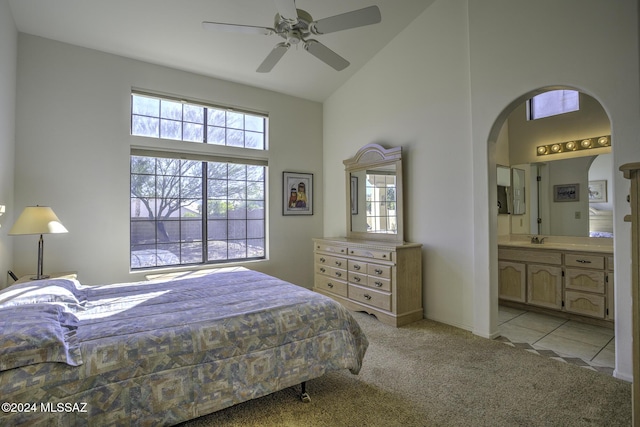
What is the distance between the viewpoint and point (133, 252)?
3.81 metres

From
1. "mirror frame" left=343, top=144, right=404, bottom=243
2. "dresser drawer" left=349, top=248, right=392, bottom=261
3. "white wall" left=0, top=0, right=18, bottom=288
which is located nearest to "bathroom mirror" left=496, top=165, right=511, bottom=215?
"mirror frame" left=343, top=144, right=404, bottom=243

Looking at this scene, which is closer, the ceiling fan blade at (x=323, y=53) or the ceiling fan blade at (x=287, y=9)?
the ceiling fan blade at (x=287, y=9)

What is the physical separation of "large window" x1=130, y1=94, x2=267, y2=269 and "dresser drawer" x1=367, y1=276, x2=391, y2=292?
1836mm

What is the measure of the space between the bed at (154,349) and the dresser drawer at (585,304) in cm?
271

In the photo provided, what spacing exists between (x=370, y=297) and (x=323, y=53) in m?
2.59

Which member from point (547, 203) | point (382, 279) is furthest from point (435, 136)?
point (547, 203)

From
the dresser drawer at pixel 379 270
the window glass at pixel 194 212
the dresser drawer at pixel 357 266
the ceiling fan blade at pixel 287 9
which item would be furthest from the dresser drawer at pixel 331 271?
the ceiling fan blade at pixel 287 9

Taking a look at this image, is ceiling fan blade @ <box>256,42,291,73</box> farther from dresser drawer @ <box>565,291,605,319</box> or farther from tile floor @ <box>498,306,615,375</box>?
dresser drawer @ <box>565,291,605,319</box>

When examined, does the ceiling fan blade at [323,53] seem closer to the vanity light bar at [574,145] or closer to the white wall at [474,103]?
the white wall at [474,103]

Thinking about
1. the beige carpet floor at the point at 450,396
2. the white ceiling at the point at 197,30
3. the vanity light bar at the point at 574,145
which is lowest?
the beige carpet floor at the point at 450,396

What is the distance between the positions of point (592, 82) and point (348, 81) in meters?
3.07

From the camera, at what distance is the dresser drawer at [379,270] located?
Answer: 342 centimetres

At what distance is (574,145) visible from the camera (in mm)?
3777

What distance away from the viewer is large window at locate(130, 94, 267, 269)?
3.86 metres
